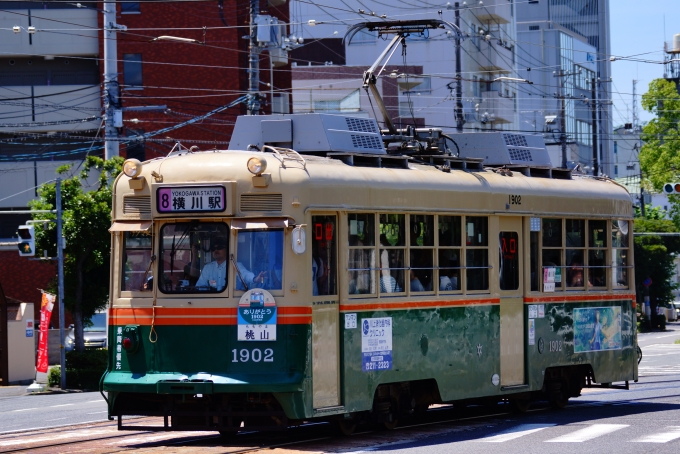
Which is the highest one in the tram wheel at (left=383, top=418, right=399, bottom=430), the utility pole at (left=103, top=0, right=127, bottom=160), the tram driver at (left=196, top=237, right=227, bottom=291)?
the utility pole at (left=103, top=0, right=127, bottom=160)

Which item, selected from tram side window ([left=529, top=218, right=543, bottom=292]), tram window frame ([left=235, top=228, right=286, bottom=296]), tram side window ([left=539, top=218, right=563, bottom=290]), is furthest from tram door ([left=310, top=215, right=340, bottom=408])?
tram side window ([left=539, top=218, right=563, bottom=290])

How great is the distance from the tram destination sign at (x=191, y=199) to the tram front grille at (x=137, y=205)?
0.20m

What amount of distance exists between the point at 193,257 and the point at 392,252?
227 cm

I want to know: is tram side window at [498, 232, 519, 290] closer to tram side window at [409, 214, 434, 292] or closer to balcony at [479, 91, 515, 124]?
tram side window at [409, 214, 434, 292]

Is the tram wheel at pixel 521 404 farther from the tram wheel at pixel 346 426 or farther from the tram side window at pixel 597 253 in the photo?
the tram wheel at pixel 346 426

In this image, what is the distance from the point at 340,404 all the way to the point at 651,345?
34.2m

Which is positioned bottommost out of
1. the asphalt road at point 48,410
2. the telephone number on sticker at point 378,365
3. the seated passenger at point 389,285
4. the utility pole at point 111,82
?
the asphalt road at point 48,410

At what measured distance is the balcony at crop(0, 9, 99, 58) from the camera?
43625 millimetres

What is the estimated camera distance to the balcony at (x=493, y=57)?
5850 cm

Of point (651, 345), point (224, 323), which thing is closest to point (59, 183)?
point (224, 323)

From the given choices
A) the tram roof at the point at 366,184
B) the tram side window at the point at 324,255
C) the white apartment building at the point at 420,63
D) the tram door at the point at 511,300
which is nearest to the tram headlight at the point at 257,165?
the tram roof at the point at 366,184

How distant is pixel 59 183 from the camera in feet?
95.1

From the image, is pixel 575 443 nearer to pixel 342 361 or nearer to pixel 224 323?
pixel 342 361

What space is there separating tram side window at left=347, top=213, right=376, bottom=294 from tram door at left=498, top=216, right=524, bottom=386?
255 cm
